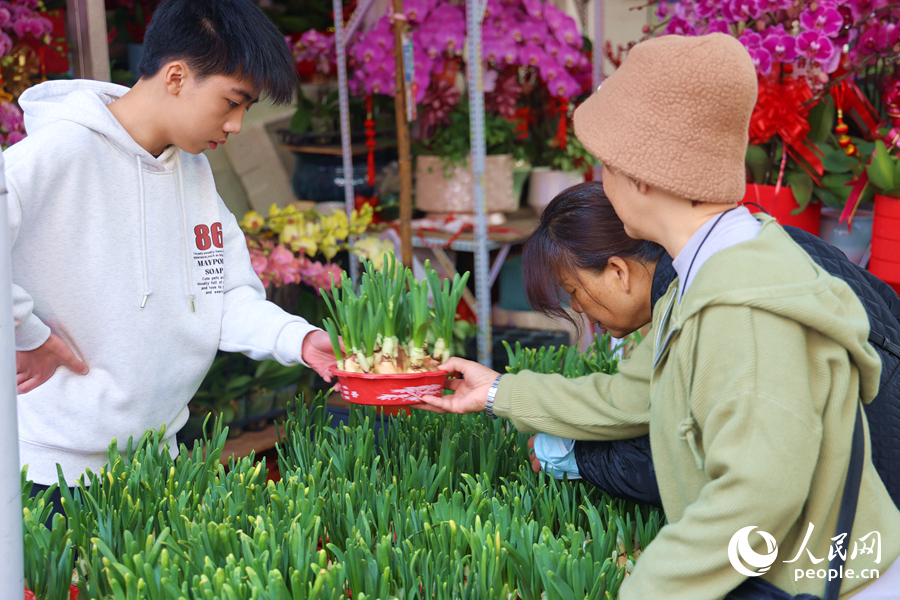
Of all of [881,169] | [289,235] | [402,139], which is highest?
[402,139]

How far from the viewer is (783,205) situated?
2244 millimetres

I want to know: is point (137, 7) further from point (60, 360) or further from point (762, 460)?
point (762, 460)

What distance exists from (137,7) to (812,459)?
3.03 m

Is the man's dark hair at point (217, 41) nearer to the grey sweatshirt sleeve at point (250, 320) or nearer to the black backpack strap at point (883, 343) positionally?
the grey sweatshirt sleeve at point (250, 320)

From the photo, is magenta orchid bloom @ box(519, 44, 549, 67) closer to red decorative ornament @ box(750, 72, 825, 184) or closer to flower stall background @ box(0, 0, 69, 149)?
red decorative ornament @ box(750, 72, 825, 184)

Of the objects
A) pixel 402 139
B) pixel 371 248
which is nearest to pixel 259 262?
pixel 371 248

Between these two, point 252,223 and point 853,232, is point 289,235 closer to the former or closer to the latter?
point 252,223

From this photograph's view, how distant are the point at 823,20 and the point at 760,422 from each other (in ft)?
5.56

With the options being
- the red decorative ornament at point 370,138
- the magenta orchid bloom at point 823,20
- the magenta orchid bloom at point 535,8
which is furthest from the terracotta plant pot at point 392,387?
the magenta orchid bloom at point 535,8

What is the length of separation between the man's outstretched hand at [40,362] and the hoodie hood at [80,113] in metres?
0.36

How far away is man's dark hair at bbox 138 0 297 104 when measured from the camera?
1389mm

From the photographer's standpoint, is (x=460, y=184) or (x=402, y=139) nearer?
(x=402, y=139)

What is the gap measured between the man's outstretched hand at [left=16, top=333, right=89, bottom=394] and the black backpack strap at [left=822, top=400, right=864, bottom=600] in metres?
1.18

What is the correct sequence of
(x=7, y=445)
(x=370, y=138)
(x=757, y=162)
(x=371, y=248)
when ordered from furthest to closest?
(x=370, y=138) → (x=371, y=248) → (x=757, y=162) → (x=7, y=445)
